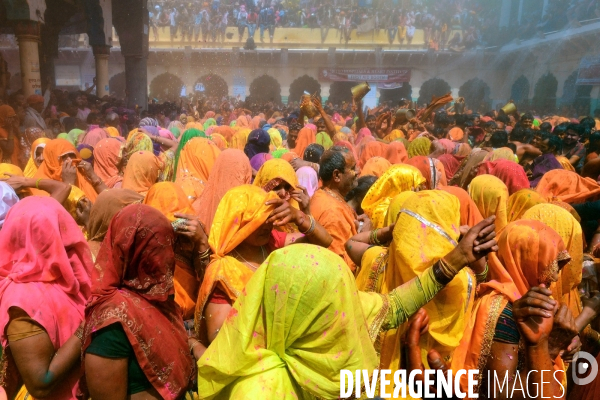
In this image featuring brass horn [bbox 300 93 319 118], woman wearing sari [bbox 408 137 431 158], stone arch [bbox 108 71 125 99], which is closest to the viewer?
woman wearing sari [bbox 408 137 431 158]

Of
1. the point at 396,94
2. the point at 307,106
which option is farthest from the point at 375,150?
the point at 396,94

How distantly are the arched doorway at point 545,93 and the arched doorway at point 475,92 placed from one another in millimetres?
4060

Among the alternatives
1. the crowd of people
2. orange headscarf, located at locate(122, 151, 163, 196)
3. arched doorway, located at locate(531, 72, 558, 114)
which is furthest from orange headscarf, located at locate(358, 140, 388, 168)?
arched doorway, located at locate(531, 72, 558, 114)

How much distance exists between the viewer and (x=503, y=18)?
96.4ft

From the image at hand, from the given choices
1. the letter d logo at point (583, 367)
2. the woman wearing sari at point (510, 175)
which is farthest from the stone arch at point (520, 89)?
the letter d logo at point (583, 367)

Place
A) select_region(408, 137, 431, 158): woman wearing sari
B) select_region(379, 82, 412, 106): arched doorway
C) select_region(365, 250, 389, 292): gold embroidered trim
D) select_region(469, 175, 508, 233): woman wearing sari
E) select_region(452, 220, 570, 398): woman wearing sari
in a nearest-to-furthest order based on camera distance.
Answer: select_region(452, 220, 570, 398): woman wearing sari < select_region(365, 250, 389, 292): gold embroidered trim < select_region(469, 175, 508, 233): woman wearing sari < select_region(408, 137, 431, 158): woman wearing sari < select_region(379, 82, 412, 106): arched doorway

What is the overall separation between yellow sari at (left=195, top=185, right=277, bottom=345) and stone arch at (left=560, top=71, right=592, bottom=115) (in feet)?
64.2

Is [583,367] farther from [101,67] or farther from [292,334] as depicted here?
[101,67]

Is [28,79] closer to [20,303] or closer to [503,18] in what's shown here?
[20,303]

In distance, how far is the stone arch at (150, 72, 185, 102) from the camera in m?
29.3

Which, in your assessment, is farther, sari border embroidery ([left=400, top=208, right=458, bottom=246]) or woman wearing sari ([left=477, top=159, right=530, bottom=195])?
woman wearing sari ([left=477, top=159, right=530, bottom=195])

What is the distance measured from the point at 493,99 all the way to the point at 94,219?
29709 millimetres

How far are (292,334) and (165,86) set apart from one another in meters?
30.5

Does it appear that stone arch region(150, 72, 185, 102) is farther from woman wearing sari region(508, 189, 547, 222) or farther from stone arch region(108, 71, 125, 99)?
woman wearing sari region(508, 189, 547, 222)
